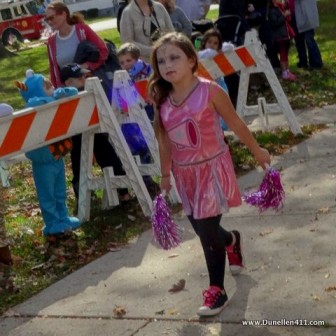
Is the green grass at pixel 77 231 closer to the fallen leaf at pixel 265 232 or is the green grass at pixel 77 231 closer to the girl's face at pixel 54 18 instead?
the fallen leaf at pixel 265 232

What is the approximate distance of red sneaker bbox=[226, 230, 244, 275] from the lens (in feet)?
20.9

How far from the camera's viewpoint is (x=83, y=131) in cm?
808

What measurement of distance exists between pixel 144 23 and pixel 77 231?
3.50 m

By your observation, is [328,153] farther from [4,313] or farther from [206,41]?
[4,313]

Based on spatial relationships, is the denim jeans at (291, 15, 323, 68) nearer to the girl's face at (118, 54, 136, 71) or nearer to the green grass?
the green grass

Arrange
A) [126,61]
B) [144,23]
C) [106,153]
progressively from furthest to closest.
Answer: [144,23], [126,61], [106,153]

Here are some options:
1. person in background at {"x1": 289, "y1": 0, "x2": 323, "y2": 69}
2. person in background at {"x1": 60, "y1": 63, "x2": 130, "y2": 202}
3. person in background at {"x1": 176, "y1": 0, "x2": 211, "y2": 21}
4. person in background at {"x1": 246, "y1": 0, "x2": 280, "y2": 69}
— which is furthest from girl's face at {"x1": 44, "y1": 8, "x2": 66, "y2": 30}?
person in background at {"x1": 289, "y1": 0, "x2": 323, "y2": 69}

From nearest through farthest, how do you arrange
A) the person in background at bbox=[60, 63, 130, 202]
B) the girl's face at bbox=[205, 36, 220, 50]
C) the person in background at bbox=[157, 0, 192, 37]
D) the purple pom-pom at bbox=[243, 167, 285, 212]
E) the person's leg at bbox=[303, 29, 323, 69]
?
Result: the purple pom-pom at bbox=[243, 167, 285, 212], the person in background at bbox=[60, 63, 130, 202], the girl's face at bbox=[205, 36, 220, 50], the person in background at bbox=[157, 0, 192, 37], the person's leg at bbox=[303, 29, 323, 69]

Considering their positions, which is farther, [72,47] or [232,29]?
[232,29]

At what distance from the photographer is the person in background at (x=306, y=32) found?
15195mm

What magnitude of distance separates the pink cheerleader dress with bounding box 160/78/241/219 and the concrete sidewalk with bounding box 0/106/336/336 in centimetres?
61

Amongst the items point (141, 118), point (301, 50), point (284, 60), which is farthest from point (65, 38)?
point (301, 50)

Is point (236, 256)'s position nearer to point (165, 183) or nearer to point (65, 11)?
point (165, 183)

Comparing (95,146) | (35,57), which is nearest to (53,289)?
(95,146)
